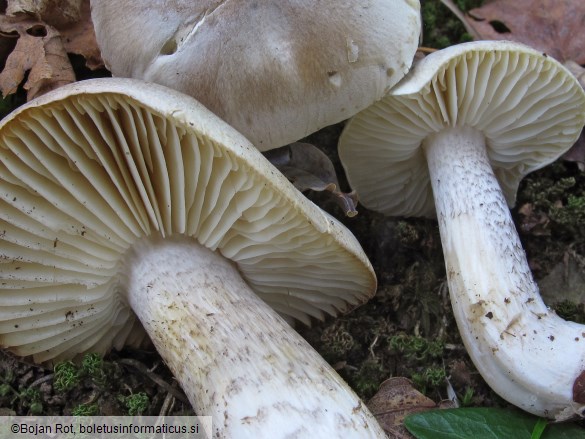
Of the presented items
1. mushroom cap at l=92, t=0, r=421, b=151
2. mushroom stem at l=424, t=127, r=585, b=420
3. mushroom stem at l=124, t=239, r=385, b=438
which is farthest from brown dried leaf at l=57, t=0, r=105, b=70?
mushroom stem at l=424, t=127, r=585, b=420

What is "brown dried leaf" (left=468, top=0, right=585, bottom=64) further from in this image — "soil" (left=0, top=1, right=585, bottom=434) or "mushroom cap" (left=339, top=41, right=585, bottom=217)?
"mushroom cap" (left=339, top=41, right=585, bottom=217)

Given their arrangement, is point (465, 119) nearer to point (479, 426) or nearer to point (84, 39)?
point (479, 426)

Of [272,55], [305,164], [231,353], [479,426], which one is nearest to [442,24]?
[305,164]

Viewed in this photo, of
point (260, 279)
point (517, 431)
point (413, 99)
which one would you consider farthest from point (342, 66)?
point (517, 431)

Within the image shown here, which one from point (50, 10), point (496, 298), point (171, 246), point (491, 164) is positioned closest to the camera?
point (171, 246)

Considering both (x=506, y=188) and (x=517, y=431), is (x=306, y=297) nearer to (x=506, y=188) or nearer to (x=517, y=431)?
(x=517, y=431)
